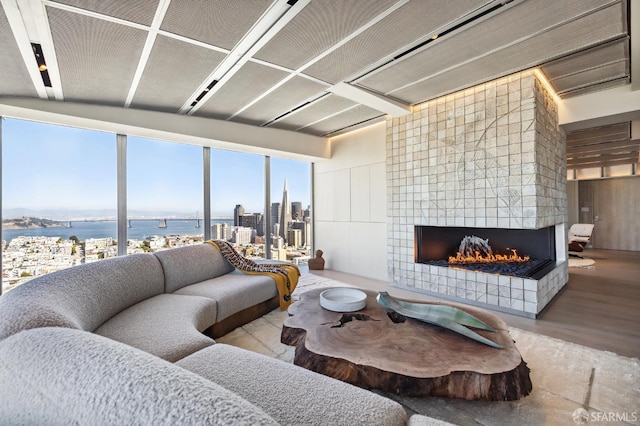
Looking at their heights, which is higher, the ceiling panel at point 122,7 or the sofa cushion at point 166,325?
the ceiling panel at point 122,7

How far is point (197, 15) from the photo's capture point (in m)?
1.98

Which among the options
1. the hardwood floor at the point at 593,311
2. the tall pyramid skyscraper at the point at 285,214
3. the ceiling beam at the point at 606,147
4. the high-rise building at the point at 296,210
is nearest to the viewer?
the hardwood floor at the point at 593,311

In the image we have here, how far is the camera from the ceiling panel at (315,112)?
3.73 meters

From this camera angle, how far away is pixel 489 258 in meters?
4.05

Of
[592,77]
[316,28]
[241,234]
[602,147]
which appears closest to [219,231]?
[241,234]

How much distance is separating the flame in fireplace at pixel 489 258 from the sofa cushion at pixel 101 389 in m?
4.09

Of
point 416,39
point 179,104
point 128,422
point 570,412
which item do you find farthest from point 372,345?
point 179,104

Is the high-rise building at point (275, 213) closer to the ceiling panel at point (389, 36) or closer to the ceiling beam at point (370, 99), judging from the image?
the ceiling beam at point (370, 99)

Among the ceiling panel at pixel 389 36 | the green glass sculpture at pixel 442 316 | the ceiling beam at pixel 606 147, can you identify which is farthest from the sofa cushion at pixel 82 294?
the ceiling beam at pixel 606 147

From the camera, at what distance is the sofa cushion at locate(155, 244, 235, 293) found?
8.98ft

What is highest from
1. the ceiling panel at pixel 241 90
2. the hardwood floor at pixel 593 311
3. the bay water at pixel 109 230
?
the ceiling panel at pixel 241 90

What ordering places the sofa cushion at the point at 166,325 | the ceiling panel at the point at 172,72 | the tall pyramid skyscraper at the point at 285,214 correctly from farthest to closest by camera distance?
the tall pyramid skyscraper at the point at 285,214 < the ceiling panel at the point at 172,72 < the sofa cushion at the point at 166,325

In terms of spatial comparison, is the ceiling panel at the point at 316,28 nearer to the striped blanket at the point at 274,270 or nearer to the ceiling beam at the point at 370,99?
the ceiling beam at the point at 370,99

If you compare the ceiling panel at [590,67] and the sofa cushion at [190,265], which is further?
the sofa cushion at [190,265]
